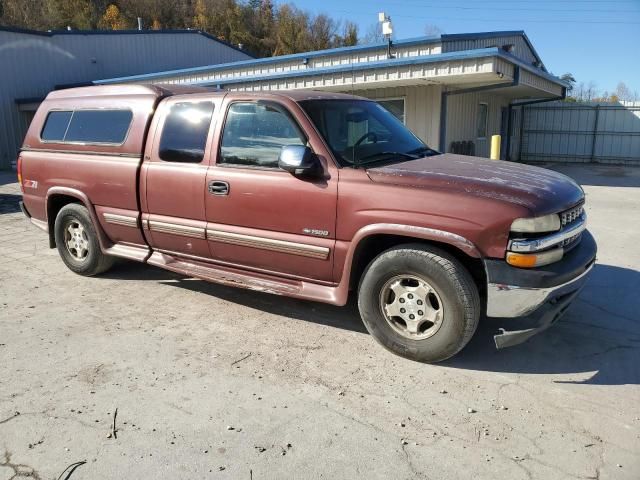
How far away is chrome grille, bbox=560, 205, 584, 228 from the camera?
12.0 feet

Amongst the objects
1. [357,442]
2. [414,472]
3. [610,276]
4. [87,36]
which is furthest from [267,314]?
[87,36]

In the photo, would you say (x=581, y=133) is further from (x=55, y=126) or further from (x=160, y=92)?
(x=55, y=126)

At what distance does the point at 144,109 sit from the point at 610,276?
206 inches

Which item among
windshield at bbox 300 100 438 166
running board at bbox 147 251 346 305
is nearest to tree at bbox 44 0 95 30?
running board at bbox 147 251 346 305

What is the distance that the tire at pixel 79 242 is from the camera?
223 inches

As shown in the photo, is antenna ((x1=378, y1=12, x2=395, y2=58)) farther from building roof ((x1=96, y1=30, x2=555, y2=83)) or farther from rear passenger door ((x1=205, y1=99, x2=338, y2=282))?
rear passenger door ((x1=205, y1=99, x2=338, y2=282))

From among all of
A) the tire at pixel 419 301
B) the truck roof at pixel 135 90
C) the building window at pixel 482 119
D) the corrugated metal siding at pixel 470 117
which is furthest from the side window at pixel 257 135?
the building window at pixel 482 119

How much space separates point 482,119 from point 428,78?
663cm

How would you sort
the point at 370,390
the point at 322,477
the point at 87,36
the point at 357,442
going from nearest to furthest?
1. the point at 322,477
2. the point at 357,442
3. the point at 370,390
4. the point at 87,36

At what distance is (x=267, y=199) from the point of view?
4238 mm

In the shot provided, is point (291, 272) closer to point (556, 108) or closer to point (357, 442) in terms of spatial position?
point (357, 442)

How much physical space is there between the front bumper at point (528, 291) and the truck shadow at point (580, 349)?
1.27 ft

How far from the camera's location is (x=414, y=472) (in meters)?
2.68

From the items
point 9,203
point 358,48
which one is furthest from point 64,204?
point 358,48
